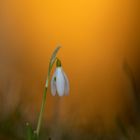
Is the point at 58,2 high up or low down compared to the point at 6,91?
up

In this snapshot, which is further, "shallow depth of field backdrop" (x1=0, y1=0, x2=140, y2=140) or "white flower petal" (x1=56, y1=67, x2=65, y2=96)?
"shallow depth of field backdrop" (x1=0, y1=0, x2=140, y2=140)

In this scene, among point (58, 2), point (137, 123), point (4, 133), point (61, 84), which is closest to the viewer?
point (61, 84)

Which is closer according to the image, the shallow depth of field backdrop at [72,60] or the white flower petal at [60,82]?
the white flower petal at [60,82]

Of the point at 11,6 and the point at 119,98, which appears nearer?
the point at 11,6

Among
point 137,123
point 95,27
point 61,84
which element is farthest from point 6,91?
point 137,123

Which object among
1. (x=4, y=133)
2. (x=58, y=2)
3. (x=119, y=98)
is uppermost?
(x=58, y=2)

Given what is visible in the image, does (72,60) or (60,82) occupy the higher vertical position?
(72,60)

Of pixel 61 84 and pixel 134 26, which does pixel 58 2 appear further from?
pixel 61 84

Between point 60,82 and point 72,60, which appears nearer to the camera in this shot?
point 60,82
